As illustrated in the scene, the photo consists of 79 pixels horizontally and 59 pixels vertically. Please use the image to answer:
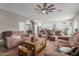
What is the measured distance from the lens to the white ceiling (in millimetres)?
2461

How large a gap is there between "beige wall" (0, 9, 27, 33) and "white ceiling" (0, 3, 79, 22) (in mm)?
96

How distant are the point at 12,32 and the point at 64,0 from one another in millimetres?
1408

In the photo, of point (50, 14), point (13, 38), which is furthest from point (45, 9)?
point (13, 38)

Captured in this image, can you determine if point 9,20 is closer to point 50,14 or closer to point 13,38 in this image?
point 13,38

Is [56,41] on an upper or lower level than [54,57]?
upper

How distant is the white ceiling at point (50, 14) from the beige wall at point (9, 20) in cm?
10

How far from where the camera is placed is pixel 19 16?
2.50m

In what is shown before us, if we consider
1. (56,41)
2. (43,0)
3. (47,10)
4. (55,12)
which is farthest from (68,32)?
(43,0)

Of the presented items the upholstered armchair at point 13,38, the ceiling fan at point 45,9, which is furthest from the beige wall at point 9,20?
the ceiling fan at point 45,9

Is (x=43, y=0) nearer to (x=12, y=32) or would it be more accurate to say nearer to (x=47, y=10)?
(x=47, y=10)

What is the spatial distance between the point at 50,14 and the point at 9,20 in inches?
38.0

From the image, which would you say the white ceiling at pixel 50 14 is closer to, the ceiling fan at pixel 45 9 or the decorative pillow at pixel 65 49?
the ceiling fan at pixel 45 9

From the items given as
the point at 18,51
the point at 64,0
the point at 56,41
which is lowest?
the point at 18,51

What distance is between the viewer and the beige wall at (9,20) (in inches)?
97.0
